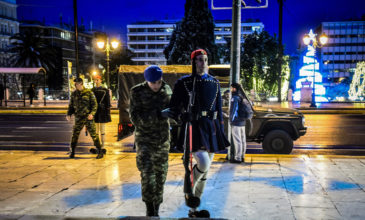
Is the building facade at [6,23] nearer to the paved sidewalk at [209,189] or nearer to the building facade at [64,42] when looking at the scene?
the building facade at [64,42]

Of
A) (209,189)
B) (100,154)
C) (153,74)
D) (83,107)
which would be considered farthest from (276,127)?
(153,74)

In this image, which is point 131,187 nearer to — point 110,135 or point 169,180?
point 169,180

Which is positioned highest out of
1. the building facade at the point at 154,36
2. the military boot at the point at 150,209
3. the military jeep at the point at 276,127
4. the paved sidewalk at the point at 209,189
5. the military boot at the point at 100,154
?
the building facade at the point at 154,36

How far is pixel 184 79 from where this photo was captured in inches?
166

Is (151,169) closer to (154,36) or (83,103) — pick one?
(83,103)

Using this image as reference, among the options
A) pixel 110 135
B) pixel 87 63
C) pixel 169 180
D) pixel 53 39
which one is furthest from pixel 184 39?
pixel 87 63

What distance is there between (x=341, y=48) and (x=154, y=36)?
220 ft

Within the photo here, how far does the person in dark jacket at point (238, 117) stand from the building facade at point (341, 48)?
383ft

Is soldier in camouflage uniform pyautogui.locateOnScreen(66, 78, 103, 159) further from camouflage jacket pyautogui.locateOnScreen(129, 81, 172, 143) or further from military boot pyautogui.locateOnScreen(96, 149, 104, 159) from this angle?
camouflage jacket pyautogui.locateOnScreen(129, 81, 172, 143)

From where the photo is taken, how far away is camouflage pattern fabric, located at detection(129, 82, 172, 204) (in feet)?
13.2

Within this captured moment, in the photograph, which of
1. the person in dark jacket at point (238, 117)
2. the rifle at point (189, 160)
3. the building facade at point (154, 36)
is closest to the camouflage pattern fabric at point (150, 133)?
the rifle at point (189, 160)

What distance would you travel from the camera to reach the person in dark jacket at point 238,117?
24.4 ft

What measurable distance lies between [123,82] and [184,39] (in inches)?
1209

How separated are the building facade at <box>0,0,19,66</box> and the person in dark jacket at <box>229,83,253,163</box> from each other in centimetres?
7817
